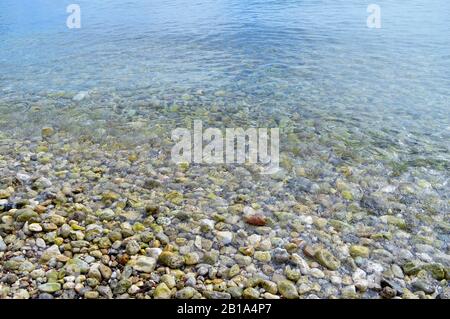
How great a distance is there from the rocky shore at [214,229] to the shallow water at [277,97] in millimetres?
72

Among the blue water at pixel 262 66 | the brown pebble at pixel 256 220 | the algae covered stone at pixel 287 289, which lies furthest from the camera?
the blue water at pixel 262 66

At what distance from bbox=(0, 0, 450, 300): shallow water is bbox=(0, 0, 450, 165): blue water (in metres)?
0.07

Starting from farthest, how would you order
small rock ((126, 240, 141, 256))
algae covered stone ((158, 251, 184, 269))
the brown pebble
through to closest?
the brown pebble, small rock ((126, 240, 141, 256)), algae covered stone ((158, 251, 184, 269))

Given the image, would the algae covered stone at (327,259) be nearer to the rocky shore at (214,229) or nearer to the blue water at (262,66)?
the rocky shore at (214,229)

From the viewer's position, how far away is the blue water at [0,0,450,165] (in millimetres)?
10656

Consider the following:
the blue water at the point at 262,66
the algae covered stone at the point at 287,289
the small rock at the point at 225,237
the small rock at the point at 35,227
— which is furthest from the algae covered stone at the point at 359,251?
the small rock at the point at 35,227

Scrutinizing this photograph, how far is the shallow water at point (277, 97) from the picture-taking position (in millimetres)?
7246

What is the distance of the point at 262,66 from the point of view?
15.1 meters

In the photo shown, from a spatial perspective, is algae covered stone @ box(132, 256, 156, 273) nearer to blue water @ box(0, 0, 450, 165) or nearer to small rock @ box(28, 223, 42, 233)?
small rock @ box(28, 223, 42, 233)

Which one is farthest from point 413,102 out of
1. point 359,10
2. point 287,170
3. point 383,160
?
point 359,10

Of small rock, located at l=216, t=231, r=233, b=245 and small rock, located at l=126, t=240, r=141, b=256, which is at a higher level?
small rock, located at l=126, t=240, r=141, b=256

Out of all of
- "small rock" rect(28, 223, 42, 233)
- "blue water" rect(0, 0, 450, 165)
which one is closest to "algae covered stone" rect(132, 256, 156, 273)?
"small rock" rect(28, 223, 42, 233)
